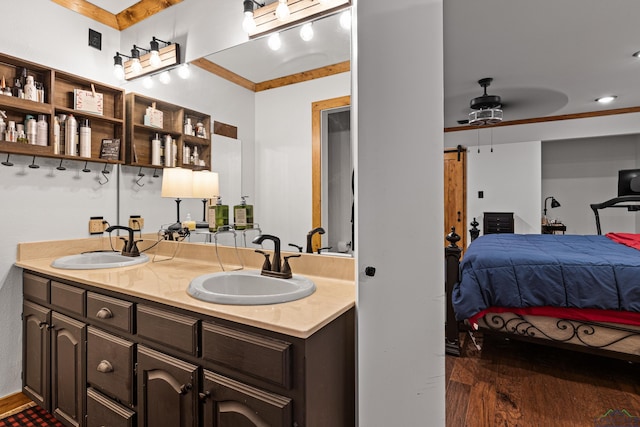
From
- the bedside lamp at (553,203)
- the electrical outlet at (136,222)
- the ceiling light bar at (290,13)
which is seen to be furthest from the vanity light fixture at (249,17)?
the bedside lamp at (553,203)

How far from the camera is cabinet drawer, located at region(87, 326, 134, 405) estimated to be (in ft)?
4.50

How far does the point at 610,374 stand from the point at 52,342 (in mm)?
3548

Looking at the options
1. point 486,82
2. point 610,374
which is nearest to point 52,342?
point 610,374

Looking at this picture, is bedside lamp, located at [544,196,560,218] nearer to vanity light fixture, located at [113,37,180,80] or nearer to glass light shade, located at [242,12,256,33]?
glass light shade, located at [242,12,256,33]

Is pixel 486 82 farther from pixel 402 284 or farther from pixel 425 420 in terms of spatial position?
pixel 425 420

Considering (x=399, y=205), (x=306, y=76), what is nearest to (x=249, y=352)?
(x=399, y=205)

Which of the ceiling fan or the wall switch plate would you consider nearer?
the wall switch plate

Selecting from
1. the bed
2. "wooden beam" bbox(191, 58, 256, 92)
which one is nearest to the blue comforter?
the bed

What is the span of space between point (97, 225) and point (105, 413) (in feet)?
4.40

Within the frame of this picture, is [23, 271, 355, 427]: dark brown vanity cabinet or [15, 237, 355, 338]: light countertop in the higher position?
[15, 237, 355, 338]: light countertop

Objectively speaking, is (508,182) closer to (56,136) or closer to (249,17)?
(249,17)

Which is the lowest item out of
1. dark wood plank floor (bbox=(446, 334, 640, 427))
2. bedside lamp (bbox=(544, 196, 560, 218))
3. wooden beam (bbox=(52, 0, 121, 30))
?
dark wood plank floor (bbox=(446, 334, 640, 427))

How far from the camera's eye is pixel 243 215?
189 cm

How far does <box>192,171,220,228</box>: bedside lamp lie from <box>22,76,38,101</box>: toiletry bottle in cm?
103
